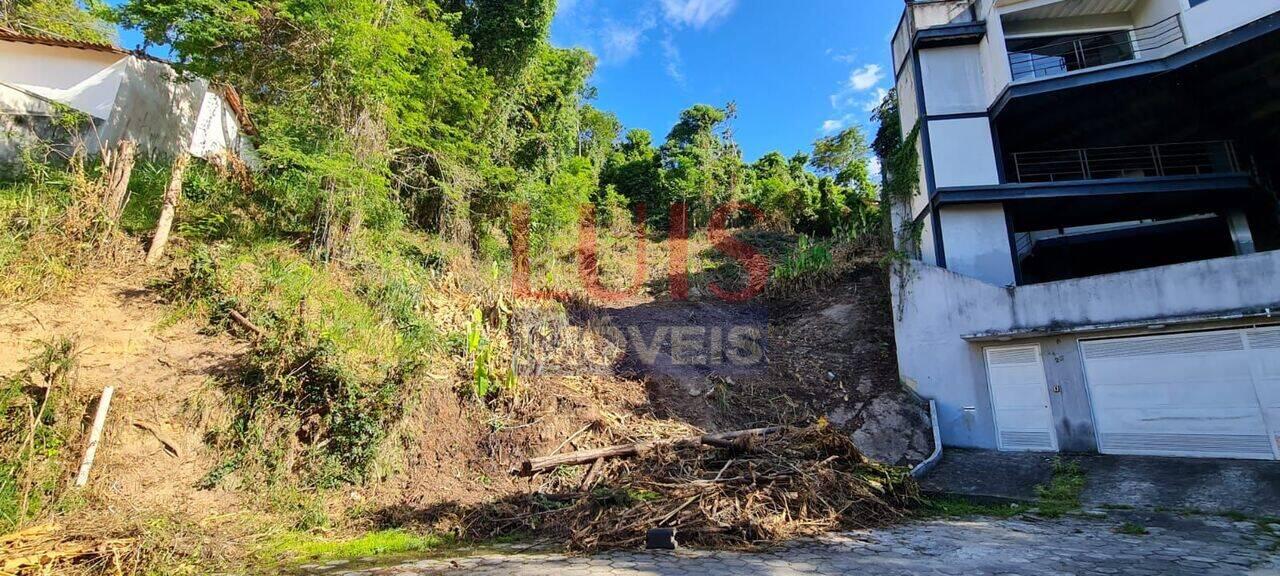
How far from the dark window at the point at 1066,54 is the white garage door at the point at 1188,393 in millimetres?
7715

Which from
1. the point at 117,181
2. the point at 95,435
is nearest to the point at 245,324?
the point at 95,435

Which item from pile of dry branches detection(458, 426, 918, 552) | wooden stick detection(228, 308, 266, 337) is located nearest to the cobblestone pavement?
pile of dry branches detection(458, 426, 918, 552)

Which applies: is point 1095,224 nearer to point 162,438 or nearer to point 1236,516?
point 1236,516

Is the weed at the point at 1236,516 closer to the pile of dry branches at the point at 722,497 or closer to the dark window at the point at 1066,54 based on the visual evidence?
the pile of dry branches at the point at 722,497

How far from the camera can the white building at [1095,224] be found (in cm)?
705

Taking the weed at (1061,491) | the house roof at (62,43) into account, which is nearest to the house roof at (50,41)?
the house roof at (62,43)

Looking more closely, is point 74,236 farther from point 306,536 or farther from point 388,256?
point 306,536

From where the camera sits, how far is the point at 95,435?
193 inches

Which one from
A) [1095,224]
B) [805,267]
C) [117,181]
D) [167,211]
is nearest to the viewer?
[117,181]

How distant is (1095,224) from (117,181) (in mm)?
20108

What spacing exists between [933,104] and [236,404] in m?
14.1

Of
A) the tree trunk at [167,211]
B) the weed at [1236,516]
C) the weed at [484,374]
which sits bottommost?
the weed at [1236,516]

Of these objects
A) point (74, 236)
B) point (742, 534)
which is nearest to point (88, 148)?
point (74, 236)

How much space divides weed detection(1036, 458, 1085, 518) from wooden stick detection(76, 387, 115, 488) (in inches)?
390
